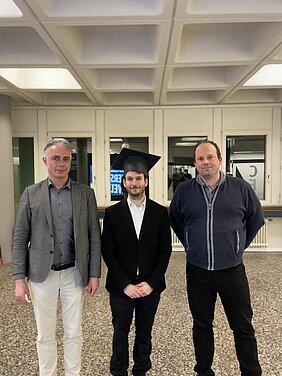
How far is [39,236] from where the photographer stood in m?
1.95

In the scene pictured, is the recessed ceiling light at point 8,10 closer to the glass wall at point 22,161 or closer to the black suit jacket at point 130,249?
the black suit jacket at point 130,249

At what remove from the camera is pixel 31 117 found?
6.27m

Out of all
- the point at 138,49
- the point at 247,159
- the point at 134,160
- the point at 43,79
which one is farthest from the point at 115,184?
the point at 134,160

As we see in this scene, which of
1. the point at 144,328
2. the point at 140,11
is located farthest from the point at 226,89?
the point at 144,328

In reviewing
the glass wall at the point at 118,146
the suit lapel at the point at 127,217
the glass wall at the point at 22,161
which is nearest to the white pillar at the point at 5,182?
the glass wall at the point at 22,161

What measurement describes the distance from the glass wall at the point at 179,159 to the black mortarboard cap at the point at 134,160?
13.9ft

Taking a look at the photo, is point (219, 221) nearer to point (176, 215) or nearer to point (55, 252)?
point (176, 215)

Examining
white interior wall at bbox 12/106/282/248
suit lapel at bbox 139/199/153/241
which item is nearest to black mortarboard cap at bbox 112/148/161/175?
suit lapel at bbox 139/199/153/241

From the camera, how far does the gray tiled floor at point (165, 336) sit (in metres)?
2.41

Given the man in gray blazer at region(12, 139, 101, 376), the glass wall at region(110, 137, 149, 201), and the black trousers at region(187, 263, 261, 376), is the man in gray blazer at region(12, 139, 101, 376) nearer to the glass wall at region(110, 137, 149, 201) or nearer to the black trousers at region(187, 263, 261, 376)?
the black trousers at region(187, 263, 261, 376)

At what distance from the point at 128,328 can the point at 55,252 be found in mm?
742

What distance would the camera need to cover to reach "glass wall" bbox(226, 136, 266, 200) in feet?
20.8

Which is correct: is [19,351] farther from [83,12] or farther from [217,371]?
[83,12]

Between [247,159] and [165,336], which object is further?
[247,159]
